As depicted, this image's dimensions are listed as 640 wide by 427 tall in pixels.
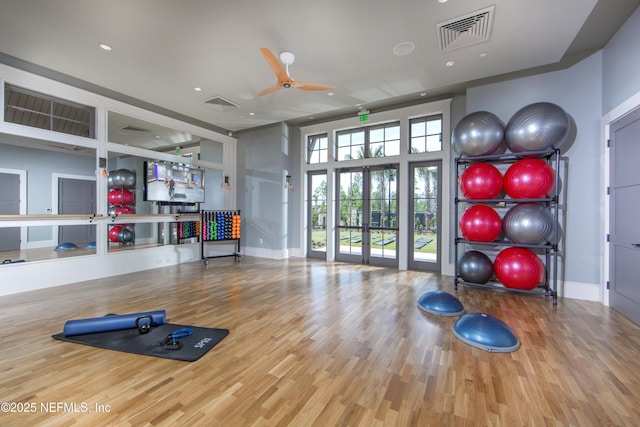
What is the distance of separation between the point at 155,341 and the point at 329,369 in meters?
1.73

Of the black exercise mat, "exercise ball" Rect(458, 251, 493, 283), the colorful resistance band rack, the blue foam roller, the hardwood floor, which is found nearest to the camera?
the hardwood floor

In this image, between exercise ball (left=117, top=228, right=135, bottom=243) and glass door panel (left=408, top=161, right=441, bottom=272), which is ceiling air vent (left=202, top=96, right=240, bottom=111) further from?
glass door panel (left=408, top=161, right=441, bottom=272)

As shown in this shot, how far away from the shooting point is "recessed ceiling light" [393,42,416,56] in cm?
346

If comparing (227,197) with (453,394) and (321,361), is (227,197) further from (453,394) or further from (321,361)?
(453,394)

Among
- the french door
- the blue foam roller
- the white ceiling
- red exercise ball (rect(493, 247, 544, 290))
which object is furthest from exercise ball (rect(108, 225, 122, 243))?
red exercise ball (rect(493, 247, 544, 290))

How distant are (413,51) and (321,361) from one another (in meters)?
3.97

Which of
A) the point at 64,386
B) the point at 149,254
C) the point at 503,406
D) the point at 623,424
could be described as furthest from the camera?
the point at 149,254

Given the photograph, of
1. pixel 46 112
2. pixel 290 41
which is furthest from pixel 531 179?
pixel 46 112

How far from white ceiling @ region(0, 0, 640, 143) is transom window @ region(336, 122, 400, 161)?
3.51ft

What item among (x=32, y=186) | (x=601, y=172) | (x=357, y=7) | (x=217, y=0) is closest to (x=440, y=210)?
(x=601, y=172)

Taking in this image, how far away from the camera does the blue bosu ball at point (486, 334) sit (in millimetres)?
2426

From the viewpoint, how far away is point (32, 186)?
6.21 m

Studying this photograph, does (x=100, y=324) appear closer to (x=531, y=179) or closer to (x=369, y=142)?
(x=531, y=179)

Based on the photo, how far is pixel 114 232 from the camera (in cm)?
524
